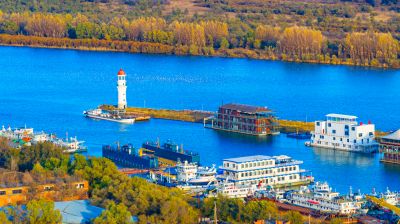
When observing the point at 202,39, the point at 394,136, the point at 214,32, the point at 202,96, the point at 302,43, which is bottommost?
the point at 202,96

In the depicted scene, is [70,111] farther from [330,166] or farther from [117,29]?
[117,29]

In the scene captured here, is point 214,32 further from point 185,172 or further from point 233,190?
point 233,190

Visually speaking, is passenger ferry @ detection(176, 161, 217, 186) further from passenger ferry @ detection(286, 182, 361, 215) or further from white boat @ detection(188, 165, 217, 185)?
passenger ferry @ detection(286, 182, 361, 215)

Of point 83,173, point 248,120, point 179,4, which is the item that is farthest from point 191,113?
point 179,4

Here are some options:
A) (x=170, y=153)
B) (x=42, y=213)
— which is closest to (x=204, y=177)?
(x=170, y=153)

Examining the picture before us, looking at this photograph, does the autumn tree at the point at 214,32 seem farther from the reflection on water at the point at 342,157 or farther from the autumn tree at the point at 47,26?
the reflection on water at the point at 342,157

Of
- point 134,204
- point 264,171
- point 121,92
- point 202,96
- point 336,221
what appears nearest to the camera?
point 336,221
